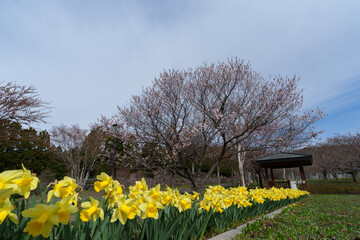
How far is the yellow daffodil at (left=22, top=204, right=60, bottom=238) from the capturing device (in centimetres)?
93

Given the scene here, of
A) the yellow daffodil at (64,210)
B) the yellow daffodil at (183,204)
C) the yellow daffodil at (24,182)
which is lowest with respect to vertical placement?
the yellow daffodil at (183,204)

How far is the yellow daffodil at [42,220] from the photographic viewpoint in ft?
3.04

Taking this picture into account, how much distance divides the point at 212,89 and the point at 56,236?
9593mm

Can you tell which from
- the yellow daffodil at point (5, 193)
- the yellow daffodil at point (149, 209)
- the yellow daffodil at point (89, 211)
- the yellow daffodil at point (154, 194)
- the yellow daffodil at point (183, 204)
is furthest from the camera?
the yellow daffodil at point (183, 204)

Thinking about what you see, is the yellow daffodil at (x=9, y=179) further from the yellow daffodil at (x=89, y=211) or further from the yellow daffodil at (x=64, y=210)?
the yellow daffodil at (x=89, y=211)

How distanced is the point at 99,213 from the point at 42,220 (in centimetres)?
56

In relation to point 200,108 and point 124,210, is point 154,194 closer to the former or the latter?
point 124,210

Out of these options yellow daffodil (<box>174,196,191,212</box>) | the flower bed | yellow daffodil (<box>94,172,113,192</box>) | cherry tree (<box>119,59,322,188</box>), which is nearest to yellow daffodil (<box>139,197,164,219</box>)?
the flower bed

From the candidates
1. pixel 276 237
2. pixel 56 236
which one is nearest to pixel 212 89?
pixel 276 237

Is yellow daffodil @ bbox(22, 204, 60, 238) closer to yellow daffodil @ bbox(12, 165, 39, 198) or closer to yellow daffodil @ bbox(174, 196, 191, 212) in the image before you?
yellow daffodil @ bbox(12, 165, 39, 198)

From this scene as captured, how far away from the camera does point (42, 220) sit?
0.93m

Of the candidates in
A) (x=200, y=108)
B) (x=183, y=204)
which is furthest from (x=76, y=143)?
(x=183, y=204)

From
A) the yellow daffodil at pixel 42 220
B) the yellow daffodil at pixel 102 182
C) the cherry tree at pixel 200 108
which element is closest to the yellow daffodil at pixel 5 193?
the yellow daffodil at pixel 42 220

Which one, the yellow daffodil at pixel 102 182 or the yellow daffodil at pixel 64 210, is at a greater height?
the yellow daffodil at pixel 102 182
